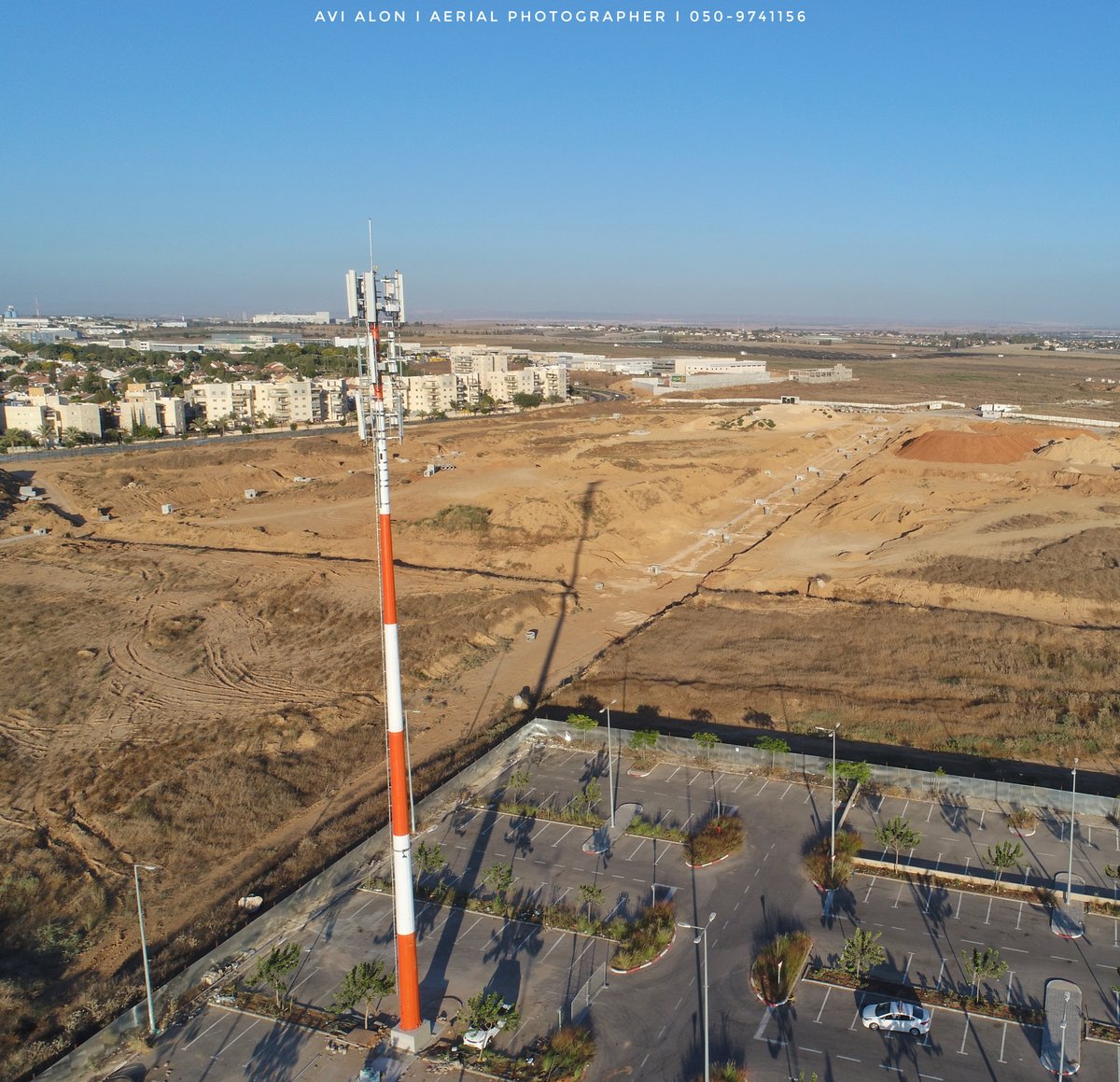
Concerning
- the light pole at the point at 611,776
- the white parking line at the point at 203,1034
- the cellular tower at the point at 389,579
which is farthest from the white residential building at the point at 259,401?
the cellular tower at the point at 389,579

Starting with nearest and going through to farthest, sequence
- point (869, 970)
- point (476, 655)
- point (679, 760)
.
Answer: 1. point (869, 970)
2. point (679, 760)
3. point (476, 655)

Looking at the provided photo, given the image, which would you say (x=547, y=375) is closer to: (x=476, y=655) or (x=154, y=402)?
(x=154, y=402)

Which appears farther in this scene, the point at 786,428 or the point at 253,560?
the point at 786,428

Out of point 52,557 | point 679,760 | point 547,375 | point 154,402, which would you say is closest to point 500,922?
point 679,760

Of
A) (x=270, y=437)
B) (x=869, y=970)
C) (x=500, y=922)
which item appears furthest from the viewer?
(x=270, y=437)

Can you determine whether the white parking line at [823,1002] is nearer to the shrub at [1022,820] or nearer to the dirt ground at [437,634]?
the shrub at [1022,820]

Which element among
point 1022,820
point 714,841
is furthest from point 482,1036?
point 1022,820

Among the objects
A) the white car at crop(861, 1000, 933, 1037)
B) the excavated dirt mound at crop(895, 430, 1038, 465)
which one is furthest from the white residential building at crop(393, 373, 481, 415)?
the white car at crop(861, 1000, 933, 1037)

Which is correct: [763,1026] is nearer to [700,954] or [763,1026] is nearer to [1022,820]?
[700,954]
